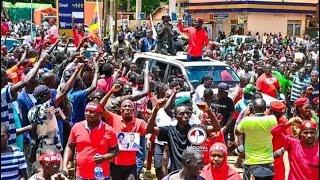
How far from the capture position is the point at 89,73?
31.1 feet

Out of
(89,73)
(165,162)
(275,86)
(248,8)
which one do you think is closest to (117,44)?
(275,86)

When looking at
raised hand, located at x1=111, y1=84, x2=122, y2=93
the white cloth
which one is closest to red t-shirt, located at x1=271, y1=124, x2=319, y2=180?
raised hand, located at x1=111, y1=84, x2=122, y2=93

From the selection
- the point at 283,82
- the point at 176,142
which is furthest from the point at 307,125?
the point at 283,82

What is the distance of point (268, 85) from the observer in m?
12.6

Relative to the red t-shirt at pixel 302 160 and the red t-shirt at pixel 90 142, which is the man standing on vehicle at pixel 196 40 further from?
the red t-shirt at pixel 90 142

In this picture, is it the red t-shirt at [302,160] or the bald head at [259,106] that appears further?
the bald head at [259,106]

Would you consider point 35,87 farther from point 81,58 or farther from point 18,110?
point 81,58

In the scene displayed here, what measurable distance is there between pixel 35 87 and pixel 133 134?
4.15 feet

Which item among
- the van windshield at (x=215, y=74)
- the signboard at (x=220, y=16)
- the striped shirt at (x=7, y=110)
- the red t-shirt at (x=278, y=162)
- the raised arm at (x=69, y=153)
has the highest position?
the signboard at (x=220, y=16)

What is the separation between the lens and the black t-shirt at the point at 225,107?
10.2 m

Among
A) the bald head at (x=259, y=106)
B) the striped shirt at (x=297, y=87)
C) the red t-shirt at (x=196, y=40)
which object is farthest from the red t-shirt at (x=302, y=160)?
the red t-shirt at (x=196, y=40)

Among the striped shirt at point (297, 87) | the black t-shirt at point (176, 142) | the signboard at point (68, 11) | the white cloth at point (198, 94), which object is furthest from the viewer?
the signboard at point (68, 11)

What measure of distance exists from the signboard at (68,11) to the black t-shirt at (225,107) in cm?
778

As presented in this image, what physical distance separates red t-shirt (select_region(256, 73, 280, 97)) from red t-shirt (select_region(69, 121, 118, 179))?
6.48 meters
